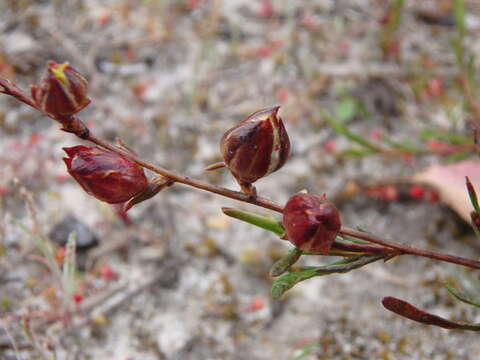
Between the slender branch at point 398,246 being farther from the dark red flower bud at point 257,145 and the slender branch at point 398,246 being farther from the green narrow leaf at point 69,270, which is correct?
the green narrow leaf at point 69,270

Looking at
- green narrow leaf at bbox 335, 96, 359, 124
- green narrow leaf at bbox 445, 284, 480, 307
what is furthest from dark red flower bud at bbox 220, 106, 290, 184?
green narrow leaf at bbox 335, 96, 359, 124

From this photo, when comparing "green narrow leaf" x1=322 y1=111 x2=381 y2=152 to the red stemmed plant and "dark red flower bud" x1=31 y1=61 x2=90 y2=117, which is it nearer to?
the red stemmed plant

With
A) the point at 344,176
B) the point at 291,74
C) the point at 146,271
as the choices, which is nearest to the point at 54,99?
the point at 146,271

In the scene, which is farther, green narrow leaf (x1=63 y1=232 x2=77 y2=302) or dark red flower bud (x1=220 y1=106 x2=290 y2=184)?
green narrow leaf (x1=63 y1=232 x2=77 y2=302)

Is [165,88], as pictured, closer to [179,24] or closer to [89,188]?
[179,24]

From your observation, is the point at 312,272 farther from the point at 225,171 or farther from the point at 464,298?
the point at 225,171

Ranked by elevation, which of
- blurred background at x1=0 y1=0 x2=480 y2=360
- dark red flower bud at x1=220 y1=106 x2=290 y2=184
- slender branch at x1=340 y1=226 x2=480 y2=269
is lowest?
blurred background at x1=0 y1=0 x2=480 y2=360
